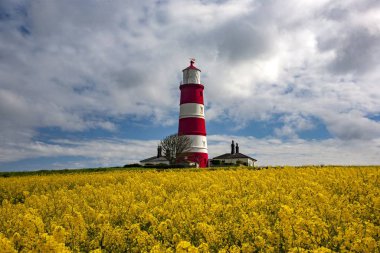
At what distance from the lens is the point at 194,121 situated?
138 ft

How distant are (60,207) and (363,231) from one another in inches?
317

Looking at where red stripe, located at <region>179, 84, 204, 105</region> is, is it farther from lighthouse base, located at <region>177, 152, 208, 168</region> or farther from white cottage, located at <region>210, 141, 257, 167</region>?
white cottage, located at <region>210, 141, 257, 167</region>

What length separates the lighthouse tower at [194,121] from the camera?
1649 inches

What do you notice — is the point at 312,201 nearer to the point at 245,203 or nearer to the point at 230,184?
the point at 245,203

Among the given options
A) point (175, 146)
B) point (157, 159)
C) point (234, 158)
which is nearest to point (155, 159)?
point (157, 159)

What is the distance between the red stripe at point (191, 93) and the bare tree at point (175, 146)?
4910mm

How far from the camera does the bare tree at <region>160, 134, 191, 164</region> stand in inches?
1652

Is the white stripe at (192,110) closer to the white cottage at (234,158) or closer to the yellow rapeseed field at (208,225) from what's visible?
the white cottage at (234,158)

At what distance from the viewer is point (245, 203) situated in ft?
27.2

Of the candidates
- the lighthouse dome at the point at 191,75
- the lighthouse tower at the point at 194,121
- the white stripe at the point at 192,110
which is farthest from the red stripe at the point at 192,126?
the lighthouse dome at the point at 191,75

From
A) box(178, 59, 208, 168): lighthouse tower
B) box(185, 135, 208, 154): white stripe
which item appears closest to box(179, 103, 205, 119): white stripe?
box(178, 59, 208, 168): lighthouse tower

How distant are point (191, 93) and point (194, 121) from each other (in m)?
3.99

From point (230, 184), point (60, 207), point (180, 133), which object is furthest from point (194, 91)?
point (60, 207)

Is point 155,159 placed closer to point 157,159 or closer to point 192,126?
point 157,159
